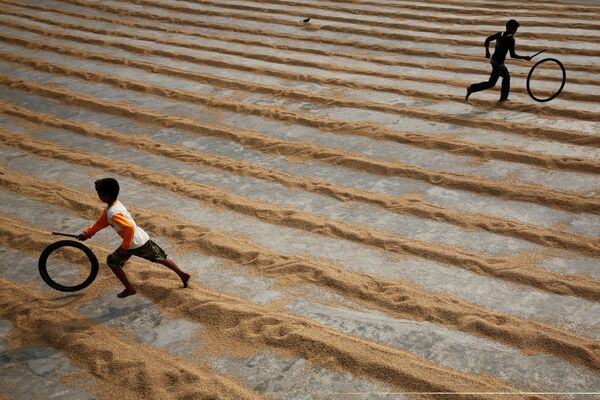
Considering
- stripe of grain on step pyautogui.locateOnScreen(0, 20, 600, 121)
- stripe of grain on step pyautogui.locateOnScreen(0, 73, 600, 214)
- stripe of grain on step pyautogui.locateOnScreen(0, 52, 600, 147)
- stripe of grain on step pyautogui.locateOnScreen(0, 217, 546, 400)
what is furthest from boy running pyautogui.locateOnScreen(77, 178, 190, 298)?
stripe of grain on step pyautogui.locateOnScreen(0, 20, 600, 121)

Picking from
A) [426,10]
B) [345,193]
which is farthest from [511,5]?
[345,193]

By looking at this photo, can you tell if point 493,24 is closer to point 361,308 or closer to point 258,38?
point 258,38

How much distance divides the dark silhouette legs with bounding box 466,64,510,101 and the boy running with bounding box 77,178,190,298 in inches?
218

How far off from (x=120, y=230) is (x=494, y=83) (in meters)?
5.98

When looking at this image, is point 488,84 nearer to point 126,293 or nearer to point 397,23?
point 397,23

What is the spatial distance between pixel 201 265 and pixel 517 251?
2.90 meters

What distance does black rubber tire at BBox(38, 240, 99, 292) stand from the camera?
15.4 ft

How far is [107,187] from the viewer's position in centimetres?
446

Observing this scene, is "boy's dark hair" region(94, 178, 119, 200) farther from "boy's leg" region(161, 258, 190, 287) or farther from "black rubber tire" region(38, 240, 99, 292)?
"boy's leg" region(161, 258, 190, 287)

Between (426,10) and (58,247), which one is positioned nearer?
(58,247)

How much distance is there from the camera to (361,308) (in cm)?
471

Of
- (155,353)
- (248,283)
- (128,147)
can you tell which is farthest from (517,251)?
(128,147)

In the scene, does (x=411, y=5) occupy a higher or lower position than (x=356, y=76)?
higher

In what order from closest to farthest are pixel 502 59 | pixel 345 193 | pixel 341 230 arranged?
1. pixel 341 230
2. pixel 345 193
3. pixel 502 59
